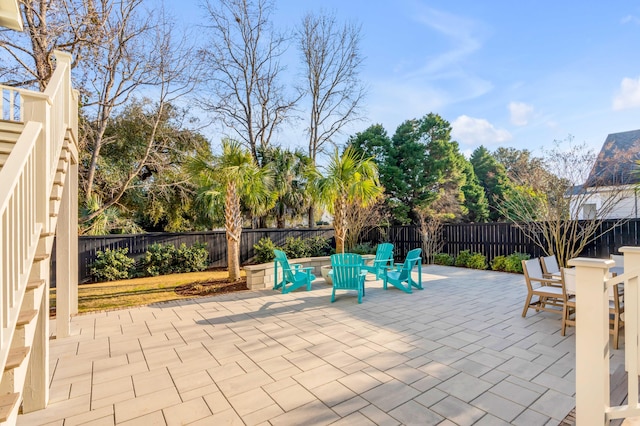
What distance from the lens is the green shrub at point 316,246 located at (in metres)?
10.8

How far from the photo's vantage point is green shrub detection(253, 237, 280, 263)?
10023mm

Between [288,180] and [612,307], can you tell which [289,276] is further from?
[288,180]

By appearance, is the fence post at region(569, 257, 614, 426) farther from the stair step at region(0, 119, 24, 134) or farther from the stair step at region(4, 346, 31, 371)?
the stair step at region(0, 119, 24, 134)

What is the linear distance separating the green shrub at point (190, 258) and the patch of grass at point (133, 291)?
36cm

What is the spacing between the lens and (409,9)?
7324 mm

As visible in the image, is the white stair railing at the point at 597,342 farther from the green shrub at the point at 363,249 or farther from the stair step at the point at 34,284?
the green shrub at the point at 363,249

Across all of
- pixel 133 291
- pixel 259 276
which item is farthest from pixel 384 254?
pixel 133 291

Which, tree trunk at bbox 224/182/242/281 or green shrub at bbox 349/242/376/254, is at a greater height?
tree trunk at bbox 224/182/242/281

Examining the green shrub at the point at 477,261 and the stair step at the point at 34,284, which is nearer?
the stair step at the point at 34,284

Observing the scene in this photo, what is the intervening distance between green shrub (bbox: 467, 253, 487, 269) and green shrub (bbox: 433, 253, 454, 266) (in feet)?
2.07

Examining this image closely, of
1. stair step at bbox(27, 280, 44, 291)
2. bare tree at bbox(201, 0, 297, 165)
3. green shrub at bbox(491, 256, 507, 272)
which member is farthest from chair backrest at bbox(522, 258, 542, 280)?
bare tree at bbox(201, 0, 297, 165)

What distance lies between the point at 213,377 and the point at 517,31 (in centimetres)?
916

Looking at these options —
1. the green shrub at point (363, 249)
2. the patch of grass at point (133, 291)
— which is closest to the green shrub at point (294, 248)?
the green shrub at point (363, 249)

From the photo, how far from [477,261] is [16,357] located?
1008cm
